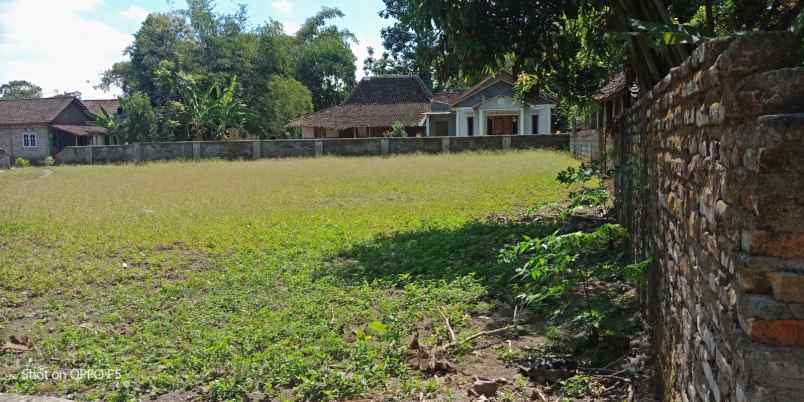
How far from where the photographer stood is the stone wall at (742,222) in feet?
6.62

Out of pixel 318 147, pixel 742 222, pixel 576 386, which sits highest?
pixel 318 147

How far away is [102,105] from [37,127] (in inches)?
310

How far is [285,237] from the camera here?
1008cm

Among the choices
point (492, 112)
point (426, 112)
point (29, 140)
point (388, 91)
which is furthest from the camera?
point (29, 140)

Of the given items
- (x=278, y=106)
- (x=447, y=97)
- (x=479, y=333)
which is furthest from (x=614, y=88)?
(x=278, y=106)

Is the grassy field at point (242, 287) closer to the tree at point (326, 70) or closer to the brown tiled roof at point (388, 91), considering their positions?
the brown tiled roof at point (388, 91)

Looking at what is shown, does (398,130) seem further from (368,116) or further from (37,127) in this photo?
(37,127)

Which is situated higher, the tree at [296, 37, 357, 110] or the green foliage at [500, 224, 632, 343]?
the tree at [296, 37, 357, 110]

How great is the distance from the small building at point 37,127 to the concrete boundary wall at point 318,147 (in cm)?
1637

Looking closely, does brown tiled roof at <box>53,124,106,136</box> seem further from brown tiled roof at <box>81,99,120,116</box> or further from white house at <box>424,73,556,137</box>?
white house at <box>424,73,556,137</box>

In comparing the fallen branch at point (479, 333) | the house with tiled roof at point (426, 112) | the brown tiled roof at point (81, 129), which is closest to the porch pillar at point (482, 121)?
the house with tiled roof at point (426, 112)

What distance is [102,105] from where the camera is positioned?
56562 millimetres

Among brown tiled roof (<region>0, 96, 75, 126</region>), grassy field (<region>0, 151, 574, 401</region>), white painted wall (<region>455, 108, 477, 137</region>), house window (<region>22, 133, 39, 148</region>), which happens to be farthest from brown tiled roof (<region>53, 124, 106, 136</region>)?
grassy field (<region>0, 151, 574, 401</region>)

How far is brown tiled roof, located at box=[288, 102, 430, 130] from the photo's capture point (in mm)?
44562
